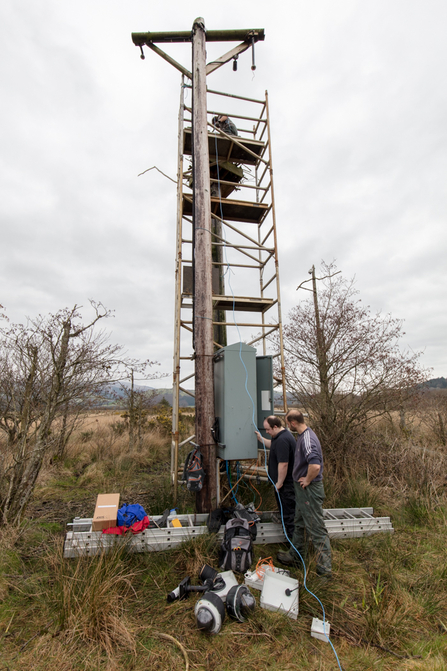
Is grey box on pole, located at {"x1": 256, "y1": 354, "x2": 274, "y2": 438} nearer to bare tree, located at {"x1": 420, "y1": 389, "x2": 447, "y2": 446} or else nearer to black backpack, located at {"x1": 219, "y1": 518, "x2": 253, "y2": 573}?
black backpack, located at {"x1": 219, "y1": 518, "x2": 253, "y2": 573}

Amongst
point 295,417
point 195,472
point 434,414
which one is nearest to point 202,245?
point 295,417

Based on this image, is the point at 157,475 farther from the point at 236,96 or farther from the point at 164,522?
the point at 236,96

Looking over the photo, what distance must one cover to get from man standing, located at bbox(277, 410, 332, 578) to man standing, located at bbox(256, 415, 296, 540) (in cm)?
29

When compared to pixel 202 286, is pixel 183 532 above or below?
below

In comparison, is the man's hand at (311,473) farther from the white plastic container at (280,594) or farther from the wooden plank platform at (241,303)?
the wooden plank platform at (241,303)

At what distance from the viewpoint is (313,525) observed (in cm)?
399

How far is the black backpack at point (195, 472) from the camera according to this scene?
4.54m

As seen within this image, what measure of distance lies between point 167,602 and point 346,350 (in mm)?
6367

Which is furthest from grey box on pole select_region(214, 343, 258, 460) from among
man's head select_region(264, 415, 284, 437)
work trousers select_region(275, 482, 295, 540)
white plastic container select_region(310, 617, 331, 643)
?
white plastic container select_region(310, 617, 331, 643)

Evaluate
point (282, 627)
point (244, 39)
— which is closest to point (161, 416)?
point (282, 627)

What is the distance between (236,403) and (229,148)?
6257 millimetres

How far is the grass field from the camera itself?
271cm

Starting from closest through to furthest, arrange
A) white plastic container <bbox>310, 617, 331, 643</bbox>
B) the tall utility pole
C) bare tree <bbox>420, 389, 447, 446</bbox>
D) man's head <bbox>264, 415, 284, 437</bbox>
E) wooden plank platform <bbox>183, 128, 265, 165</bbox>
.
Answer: white plastic container <bbox>310, 617, 331, 643</bbox>
man's head <bbox>264, 415, 284, 437</bbox>
the tall utility pole
wooden plank platform <bbox>183, 128, 265, 165</bbox>
bare tree <bbox>420, 389, 447, 446</bbox>

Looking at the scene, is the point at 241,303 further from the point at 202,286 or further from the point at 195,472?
the point at 195,472
